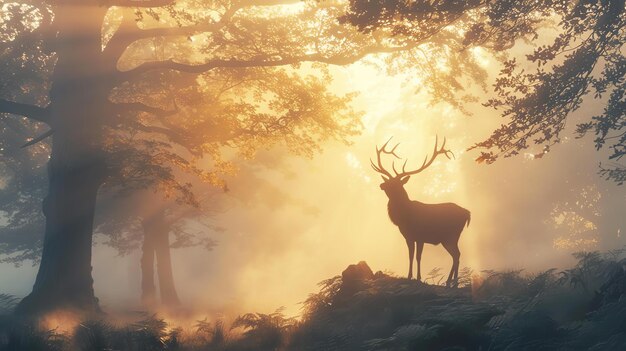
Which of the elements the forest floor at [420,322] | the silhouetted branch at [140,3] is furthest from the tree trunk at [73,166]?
the forest floor at [420,322]

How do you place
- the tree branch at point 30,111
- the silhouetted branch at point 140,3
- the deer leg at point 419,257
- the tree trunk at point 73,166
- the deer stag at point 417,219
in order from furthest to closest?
the tree branch at point 30,111 < the tree trunk at point 73,166 < the silhouetted branch at point 140,3 < the deer stag at point 417,219 < the deer leg at point 419,257

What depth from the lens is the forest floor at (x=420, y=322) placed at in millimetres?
7137

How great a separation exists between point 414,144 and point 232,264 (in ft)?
87.9

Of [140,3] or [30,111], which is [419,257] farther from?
[30,111]

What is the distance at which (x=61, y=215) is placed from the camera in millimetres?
17906

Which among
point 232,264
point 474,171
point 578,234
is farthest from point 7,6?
point 578,234

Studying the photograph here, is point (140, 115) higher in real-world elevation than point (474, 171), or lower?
lower

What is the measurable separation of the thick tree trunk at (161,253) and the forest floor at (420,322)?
68.7 feet

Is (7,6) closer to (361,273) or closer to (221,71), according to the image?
(221,71)

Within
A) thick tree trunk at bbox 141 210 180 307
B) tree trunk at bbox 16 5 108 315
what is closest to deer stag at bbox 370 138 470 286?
tree trunk at bbox 16 5 108 315

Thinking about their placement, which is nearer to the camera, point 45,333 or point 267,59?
point 45,333

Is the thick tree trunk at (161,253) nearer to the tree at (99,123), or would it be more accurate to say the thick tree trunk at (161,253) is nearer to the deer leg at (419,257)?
the tree at (99,123)

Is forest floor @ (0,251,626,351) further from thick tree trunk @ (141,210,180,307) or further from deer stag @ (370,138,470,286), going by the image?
thick tree trunk @ (141,210,180,307)

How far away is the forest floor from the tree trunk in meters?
4.40
